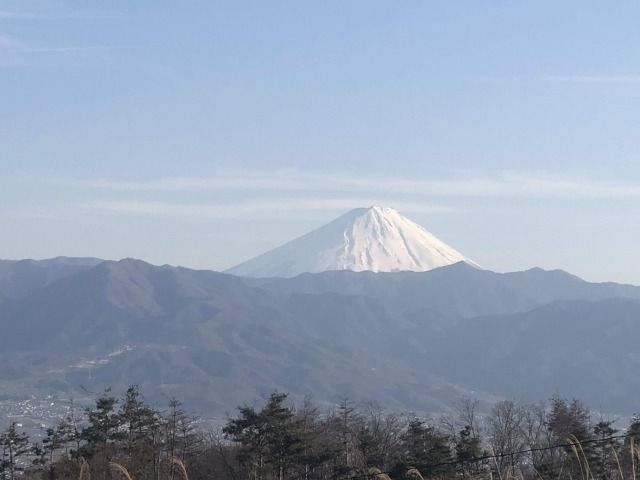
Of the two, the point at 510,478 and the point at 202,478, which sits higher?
the point at 510,478

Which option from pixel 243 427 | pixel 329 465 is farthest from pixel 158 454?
pixel 329 465

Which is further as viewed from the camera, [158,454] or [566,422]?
[566,422]

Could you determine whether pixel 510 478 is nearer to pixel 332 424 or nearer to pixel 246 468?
pixel 246 468

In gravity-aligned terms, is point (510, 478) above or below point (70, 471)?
above

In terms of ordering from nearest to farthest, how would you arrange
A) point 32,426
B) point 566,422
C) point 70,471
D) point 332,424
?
1. point 70,471
2. point 566,422
3. point 332,424
4. point 32,426

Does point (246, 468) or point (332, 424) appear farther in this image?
point (332, 424)

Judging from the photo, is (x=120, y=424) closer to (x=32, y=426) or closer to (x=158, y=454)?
(x=158, y=454)

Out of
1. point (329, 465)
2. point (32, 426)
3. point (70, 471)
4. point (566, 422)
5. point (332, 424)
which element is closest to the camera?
point (70, 471)

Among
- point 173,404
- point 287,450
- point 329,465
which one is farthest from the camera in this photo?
point 173,404

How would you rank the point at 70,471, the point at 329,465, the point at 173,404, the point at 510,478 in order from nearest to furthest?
the point at 510,478, the point at 70,471, the point at 329,465, the point at 173,404

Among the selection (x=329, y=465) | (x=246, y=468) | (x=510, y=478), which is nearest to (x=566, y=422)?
(x=329, y=465)
